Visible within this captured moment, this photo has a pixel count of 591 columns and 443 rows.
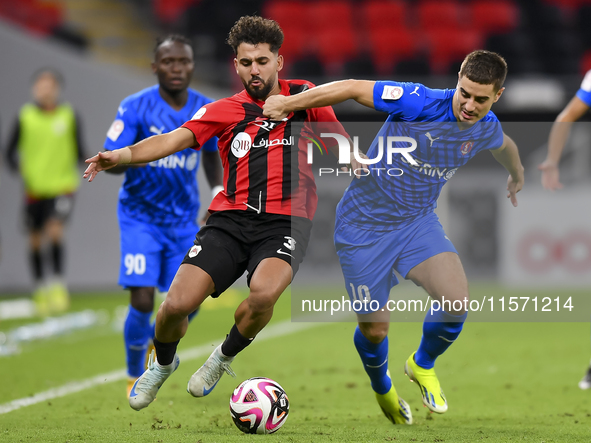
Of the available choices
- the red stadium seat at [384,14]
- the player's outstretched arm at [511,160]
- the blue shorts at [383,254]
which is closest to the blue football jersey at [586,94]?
the player's outstretched arm at [511,160]

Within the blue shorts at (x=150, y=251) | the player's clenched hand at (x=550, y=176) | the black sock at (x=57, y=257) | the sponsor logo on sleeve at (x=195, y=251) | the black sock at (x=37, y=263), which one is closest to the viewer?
the sponsor logo on sleeve at (x=195, y=251)

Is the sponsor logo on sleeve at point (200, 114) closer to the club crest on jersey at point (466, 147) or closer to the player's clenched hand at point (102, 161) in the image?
the player's clenched hand at point (102, 161)

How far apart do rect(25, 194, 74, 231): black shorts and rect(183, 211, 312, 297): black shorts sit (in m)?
7.40

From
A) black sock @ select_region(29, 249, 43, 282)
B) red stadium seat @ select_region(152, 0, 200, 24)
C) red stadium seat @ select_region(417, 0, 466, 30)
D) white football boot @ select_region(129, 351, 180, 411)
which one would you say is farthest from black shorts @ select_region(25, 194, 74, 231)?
red stadium seat @ select_region(417, 0, 466, 30)

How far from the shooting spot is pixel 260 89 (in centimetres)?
504

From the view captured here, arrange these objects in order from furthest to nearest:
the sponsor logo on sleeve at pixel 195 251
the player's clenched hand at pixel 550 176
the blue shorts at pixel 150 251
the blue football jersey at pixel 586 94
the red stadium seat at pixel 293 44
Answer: the red stadium seat at pixel 293 44 → the blue football jersey at pixel 586 94 → the blue shorts at pixel 150 251 → the player's clenched hand at pixel 550 176 → the sponsor logo on sleeve at pixel 195 251

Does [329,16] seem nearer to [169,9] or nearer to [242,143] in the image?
[169,9]

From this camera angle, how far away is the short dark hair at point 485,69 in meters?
4.66

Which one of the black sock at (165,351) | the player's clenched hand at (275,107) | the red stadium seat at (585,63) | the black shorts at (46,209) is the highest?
the player's clenched hand at (275,107)

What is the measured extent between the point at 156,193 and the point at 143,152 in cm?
152

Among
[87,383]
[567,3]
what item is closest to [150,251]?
[87,383]

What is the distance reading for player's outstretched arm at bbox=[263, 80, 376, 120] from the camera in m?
4.78

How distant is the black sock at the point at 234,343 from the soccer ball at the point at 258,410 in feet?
0.82

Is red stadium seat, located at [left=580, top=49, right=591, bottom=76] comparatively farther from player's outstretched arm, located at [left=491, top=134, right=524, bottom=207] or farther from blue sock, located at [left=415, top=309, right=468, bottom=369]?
blue sock, located at [left=415, top=309, right=468, bottom=369]
